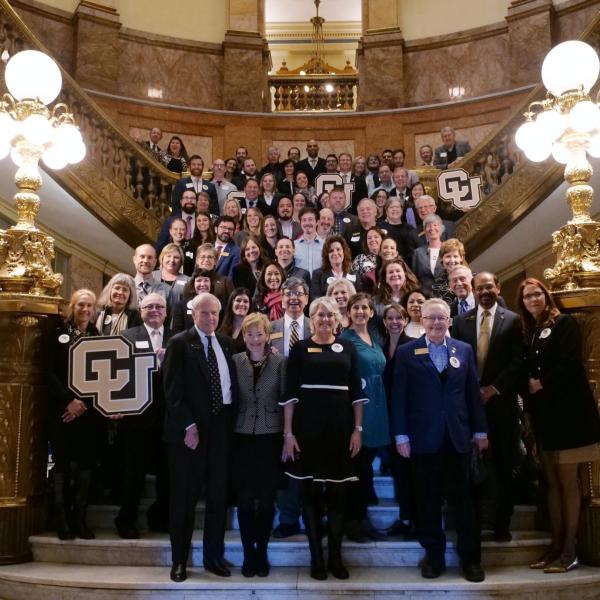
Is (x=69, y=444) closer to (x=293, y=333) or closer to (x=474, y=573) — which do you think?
(x=293, y=333)

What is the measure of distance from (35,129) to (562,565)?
4.29 metres

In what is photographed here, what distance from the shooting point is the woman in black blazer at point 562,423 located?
4.11m

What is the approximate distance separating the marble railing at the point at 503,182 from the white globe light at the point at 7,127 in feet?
18.6

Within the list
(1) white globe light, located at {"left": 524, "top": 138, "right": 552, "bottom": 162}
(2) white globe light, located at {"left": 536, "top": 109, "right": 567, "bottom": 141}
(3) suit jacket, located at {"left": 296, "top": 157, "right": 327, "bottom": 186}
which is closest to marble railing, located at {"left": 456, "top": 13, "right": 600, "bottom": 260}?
(3) suit jacket, located at {"left": 296, "top": 157, "right": 327, "bottom": 186}

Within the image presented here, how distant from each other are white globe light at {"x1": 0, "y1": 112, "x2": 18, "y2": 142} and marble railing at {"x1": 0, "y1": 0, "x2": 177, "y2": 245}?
3589mm

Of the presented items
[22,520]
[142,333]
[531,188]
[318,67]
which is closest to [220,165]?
[531,188]

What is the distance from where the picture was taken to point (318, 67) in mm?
18781

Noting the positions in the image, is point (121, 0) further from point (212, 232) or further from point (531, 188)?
point (531, 188)

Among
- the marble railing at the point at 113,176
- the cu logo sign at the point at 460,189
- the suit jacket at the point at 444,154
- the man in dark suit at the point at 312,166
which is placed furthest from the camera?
the suit jacket at the point at 444,154

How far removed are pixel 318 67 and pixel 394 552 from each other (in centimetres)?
1646

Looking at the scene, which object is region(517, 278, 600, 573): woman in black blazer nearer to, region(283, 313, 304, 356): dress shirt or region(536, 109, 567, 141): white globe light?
region(536, 109, 567, 141): white globe light

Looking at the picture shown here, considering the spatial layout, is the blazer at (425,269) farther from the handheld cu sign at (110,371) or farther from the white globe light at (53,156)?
the white globe light at (53,156)

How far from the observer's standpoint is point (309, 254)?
692 cm

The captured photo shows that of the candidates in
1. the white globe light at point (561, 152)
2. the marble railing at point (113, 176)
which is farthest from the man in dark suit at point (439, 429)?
the marble railing at point (113, 176)
